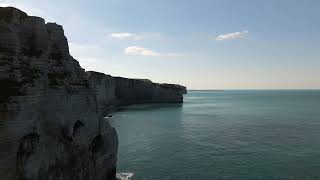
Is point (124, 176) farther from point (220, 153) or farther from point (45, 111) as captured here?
point (220, 153)

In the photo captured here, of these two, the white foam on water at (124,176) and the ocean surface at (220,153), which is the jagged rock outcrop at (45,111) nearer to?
the white foam on water at (124,176)

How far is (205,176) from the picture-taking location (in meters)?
38.8

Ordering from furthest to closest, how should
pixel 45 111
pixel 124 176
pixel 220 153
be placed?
pixel 220 153 → pixel 124 176 → pixel 45 111

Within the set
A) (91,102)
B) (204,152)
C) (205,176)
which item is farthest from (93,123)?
(204,152)

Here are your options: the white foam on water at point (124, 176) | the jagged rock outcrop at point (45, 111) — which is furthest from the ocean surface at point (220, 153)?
the jagged rock outcrop at point (45, 111)

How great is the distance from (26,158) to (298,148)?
46.9 meters

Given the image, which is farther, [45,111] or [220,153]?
[220,153]

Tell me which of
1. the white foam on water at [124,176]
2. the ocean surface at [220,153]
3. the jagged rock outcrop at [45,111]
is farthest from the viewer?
the ocean surface at [220,153]

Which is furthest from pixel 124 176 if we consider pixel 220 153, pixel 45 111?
pixel 220 153

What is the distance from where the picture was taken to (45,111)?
25.4 metres

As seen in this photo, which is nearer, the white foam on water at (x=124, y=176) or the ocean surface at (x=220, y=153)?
the white foam on water at (x=124, y=176)

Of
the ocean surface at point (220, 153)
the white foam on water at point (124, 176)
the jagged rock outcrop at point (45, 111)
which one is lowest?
the white foam on water at point (124, 176)

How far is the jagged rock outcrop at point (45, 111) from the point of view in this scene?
871 inches

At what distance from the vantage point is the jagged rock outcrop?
22.1m
